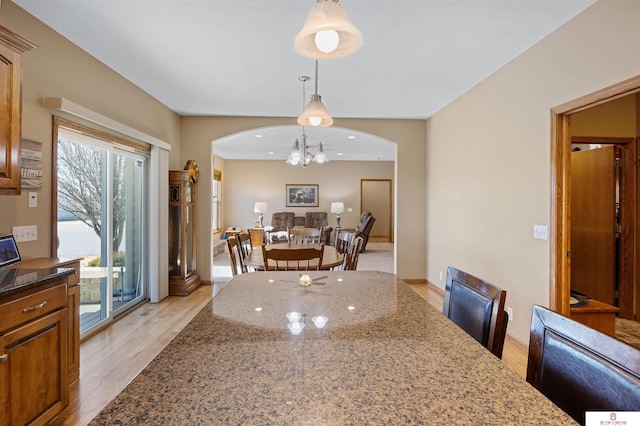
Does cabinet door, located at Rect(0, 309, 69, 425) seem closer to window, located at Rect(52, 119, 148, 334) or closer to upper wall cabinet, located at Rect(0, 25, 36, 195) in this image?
upper wall cabinet, located at Rect(0, 25, 36, 195)

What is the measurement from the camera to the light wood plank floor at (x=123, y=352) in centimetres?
223

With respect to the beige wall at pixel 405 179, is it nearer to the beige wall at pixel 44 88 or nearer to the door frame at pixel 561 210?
A: the beige wall at pixel 44 88

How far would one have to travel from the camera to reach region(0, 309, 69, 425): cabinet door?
5.15 feet

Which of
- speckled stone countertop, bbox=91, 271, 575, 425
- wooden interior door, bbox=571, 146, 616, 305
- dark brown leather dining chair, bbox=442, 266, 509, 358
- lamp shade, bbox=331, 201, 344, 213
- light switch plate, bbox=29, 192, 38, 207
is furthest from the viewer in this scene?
lamp shade, bbox=331, 201, 344, 213

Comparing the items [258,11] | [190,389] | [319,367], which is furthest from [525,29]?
[190,389]

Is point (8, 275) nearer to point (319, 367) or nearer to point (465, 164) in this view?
point (319, 367)

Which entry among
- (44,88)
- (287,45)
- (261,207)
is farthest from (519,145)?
(261,207)

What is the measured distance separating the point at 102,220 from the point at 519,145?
4.06 m

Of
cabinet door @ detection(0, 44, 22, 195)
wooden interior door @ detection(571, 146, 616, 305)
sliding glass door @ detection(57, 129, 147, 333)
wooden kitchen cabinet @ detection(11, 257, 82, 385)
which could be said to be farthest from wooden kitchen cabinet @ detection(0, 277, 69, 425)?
wooden interior door @ detection(571, 146, 616, 305)

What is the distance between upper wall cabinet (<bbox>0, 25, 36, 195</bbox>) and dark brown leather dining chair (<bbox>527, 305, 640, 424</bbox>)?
2.54 metres

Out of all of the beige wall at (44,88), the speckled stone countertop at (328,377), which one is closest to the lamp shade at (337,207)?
the beige wall at (44,88)

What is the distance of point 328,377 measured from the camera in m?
0.76

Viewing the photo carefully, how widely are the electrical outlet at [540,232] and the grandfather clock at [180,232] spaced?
13.4 ft

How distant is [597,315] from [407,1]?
284 centimetres
